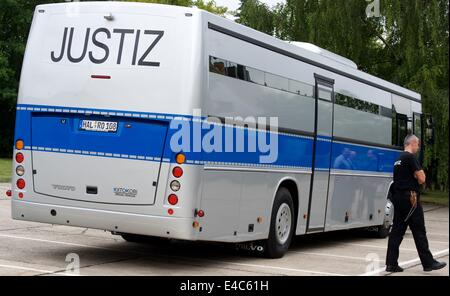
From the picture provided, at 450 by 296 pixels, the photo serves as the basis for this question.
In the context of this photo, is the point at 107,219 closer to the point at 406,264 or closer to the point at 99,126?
the point at 99,126

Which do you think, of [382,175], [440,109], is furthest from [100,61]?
[440,109]

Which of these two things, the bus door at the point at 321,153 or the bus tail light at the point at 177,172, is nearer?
the bus tail light at the point at 177,172

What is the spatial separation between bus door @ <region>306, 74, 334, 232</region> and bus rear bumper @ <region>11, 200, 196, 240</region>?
13.1 ft

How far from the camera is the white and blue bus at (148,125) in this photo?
9.45 metres

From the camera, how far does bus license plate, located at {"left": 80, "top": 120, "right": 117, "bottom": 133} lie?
9680 mm

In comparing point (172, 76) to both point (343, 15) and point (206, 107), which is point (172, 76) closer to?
point (206, 107)

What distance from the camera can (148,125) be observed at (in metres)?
9.52

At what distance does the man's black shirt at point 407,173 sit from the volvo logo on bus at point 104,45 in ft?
12.2

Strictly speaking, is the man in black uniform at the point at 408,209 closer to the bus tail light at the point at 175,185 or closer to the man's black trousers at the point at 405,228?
the man's black trousers at the point at 405,228

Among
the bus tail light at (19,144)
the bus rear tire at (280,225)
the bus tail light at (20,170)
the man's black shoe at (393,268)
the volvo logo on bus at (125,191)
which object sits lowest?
the man's black shoe at (393,268)

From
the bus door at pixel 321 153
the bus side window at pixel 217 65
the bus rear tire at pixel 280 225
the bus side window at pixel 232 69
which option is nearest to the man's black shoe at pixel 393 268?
the bus rear tire at pixel 280 225

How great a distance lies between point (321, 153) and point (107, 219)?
15.9ft

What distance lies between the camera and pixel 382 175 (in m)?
16.5
